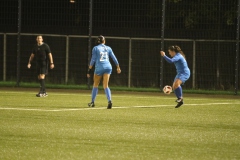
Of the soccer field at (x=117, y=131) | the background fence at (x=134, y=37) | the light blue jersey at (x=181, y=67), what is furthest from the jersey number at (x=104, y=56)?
the background fence at (x=134, y=37)

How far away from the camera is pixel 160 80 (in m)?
27.5

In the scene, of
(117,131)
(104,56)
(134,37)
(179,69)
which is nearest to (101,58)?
(104,56)

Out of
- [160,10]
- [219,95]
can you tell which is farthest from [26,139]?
[160,10]

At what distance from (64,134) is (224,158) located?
11.6ft

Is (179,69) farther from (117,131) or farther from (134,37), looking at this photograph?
(134,37)

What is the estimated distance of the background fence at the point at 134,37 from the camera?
27.5 m

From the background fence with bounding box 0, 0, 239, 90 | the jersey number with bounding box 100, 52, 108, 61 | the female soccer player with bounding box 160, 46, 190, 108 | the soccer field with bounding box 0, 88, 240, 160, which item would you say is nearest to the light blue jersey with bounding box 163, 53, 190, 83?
the female soccer player with bounding box 160, 46, 190, 108

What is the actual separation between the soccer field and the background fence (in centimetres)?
751

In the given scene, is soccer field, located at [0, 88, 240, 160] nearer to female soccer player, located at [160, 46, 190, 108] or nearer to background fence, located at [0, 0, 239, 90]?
female soccer player, located at [160, 46, 190, 108]

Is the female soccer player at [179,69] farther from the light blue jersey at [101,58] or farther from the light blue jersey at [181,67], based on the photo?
the light blue jersey at [101,58]

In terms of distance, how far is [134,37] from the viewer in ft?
95.0

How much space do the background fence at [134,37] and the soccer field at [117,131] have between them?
7511 mm

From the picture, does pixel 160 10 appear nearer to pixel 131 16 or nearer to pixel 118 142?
pixel 131 16

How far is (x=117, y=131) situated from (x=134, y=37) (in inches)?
657
